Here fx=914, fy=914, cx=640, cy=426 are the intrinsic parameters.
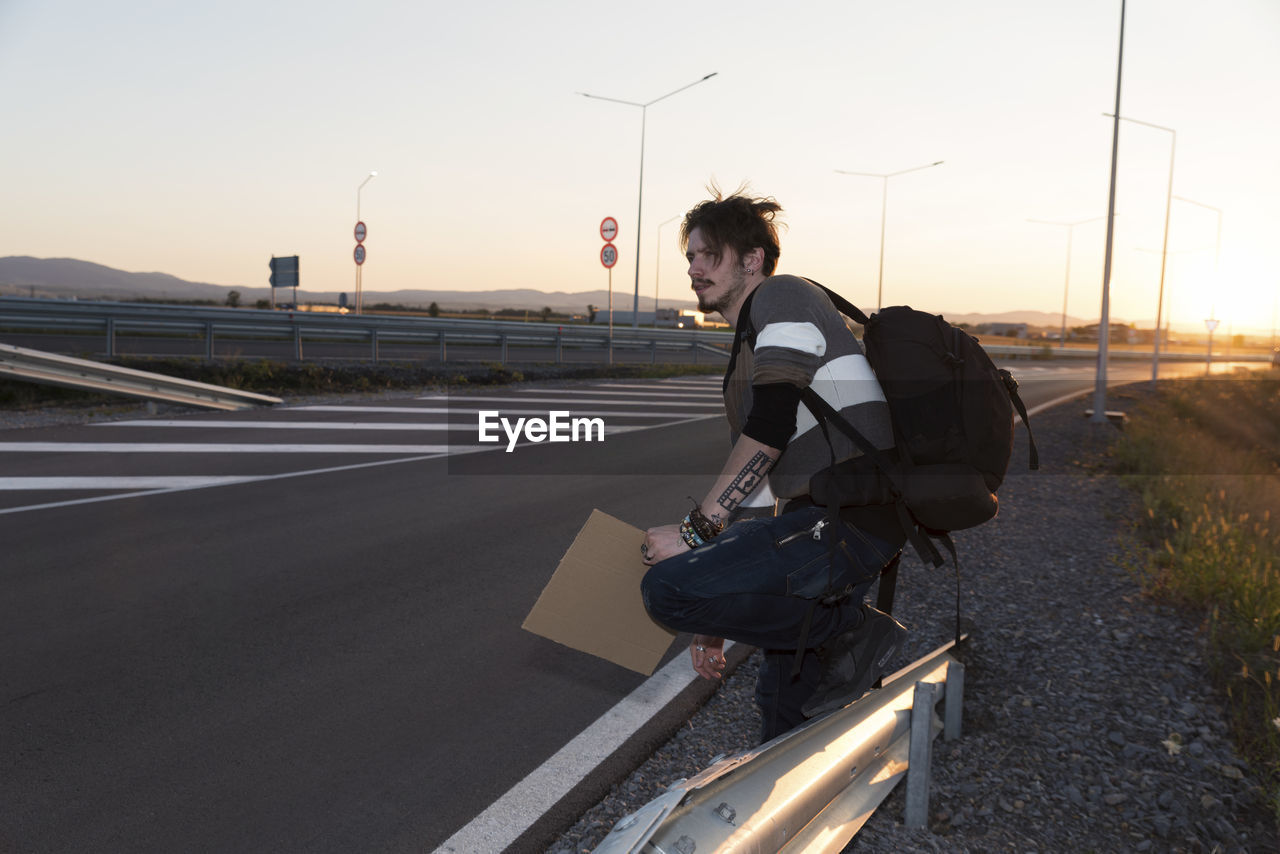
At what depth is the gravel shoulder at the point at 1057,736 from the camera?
9.36 ft

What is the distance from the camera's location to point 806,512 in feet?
8.04

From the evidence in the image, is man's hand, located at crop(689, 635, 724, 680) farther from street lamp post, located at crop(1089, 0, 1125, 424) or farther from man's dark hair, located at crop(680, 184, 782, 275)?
street lamp post, located at crop(1089, 0, 1125, 424)

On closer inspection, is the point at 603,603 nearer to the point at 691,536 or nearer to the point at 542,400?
the point at 691,536

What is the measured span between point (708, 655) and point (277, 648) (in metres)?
2.41

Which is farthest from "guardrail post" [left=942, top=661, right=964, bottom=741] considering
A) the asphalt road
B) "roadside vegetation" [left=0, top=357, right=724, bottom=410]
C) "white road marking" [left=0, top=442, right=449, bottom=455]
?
"roadside vegetation" [left=0, top=357, right=724, bottom=410]

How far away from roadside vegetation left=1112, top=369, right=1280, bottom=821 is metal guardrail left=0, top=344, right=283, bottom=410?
11057 mm

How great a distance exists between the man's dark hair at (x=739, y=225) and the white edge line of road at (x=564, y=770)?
1859 millimetres

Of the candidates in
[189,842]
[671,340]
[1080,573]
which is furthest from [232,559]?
[671,340]

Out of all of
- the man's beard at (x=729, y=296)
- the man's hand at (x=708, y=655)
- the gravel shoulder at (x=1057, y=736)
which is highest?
the man's beard at (x=729, y=296)

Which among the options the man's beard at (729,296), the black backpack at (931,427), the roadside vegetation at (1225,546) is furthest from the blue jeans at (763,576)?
the roadside vegetation at (1225,546)

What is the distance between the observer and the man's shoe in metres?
2.64

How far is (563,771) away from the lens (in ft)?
10.7

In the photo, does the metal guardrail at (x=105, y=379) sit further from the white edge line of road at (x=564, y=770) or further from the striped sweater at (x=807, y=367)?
the striped sweater at (x=807, y=367)
